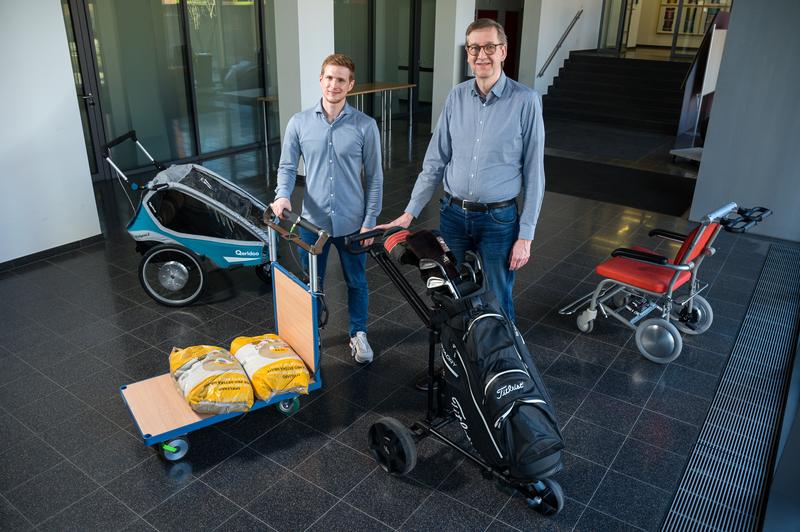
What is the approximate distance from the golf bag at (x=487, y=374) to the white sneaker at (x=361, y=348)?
114 centimetres

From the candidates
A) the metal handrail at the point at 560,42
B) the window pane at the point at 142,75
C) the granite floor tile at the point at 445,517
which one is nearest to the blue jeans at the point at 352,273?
the granite floor tile at the point at 445,517

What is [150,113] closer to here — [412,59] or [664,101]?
[412,59]

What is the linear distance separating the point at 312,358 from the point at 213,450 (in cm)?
64

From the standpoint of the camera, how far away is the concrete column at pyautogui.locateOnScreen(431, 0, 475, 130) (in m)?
10.4

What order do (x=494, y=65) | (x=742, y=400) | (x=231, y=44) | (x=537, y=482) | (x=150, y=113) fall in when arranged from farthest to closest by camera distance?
(x=231, y=44) → (x=150, y=113) → (x=742, y=400) → (x=494, y=65) → (x=537, y=482)

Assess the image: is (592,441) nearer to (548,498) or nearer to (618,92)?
(548,498)

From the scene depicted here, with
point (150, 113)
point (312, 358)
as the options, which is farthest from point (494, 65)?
point (150, 113)

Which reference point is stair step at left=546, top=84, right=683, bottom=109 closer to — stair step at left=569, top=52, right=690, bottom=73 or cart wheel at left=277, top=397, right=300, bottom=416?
stair step at left=569, top=52, right=690, bottom=73

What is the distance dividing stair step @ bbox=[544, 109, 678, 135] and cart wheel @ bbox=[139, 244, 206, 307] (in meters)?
9.48

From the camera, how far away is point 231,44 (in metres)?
9.02

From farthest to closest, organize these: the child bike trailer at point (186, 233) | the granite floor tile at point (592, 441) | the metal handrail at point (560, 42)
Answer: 1. the metal handrail at point (560, 42)
2. the child bike trailer at point (186, 233)
3. the granite floor tile at point (592, 441)

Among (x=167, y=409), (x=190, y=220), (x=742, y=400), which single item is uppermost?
(x=190, y=220)

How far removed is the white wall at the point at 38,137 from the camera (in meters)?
4.91

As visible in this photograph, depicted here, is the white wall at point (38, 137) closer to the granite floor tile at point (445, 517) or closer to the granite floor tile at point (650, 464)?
the granite floor tile at point (445, 517)
